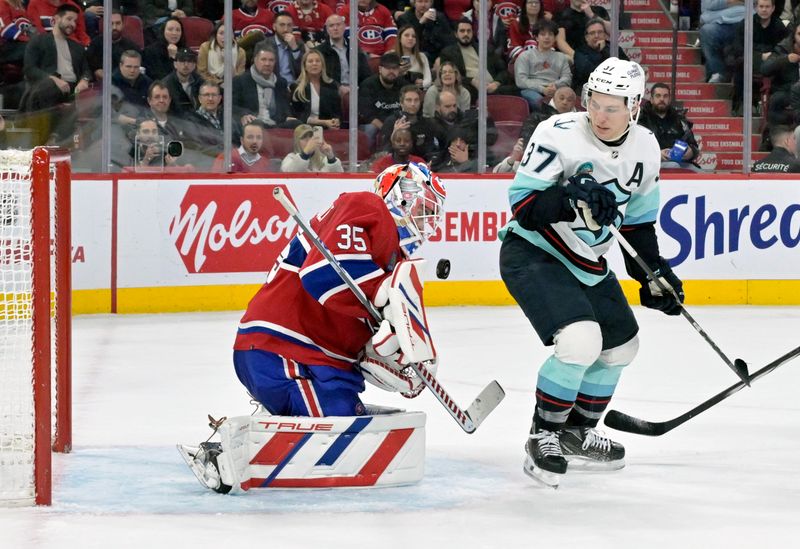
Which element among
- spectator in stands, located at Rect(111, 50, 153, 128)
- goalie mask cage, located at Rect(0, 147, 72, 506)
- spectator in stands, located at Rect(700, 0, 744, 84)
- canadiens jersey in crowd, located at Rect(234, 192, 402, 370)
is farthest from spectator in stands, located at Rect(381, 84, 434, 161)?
canadiens jersey in crowd, located at Rect(234, 192, 402, 370)

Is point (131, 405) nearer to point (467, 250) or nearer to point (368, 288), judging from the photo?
point (368, 288)

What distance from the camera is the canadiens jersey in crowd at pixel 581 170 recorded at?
146 inches

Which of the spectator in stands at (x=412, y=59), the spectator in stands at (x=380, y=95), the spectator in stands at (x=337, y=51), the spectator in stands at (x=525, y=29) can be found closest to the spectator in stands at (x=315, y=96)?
the spectator in stands at (x=337, y=51)

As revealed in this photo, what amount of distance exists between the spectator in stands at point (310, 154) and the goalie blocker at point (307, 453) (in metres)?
4.64

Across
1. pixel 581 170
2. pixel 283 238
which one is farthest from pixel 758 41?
pixel 581 170

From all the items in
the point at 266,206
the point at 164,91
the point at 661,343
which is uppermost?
the point at 164,91

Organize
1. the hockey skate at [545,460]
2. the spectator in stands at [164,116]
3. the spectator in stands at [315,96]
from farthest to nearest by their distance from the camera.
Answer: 1. the spectator in stands at [315,96]
2. the spectator in stands at [164,116]
3. the hockey skate at [545,460]

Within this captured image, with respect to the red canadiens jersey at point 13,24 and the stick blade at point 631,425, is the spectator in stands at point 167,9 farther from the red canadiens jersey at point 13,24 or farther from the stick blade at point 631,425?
the stick blade at point 631,425

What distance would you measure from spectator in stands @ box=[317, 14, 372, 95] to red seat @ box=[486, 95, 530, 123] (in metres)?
0.86

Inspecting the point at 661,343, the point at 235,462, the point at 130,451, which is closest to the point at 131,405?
the point at 130,451

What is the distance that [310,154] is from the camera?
26.8 feet

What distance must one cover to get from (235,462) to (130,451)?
30.0 inches

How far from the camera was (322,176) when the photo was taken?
8062mm

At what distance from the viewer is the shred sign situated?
7.74 m
